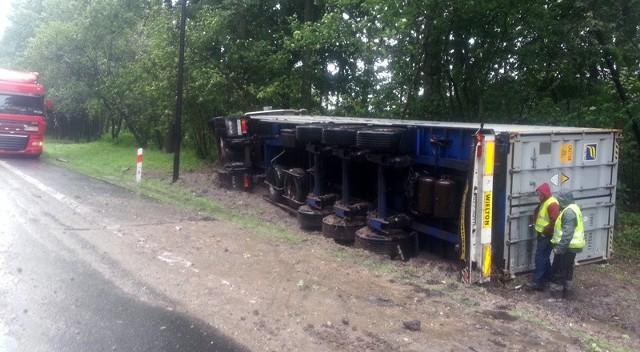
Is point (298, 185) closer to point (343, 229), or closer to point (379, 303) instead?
point (343, 229)

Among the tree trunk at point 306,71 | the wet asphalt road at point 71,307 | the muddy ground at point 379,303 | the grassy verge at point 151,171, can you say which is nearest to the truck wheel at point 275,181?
the grassy verge at point 151,171

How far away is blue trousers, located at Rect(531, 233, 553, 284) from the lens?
7.90 meters

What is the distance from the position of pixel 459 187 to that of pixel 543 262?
57.9 inches

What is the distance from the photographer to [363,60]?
1997cm

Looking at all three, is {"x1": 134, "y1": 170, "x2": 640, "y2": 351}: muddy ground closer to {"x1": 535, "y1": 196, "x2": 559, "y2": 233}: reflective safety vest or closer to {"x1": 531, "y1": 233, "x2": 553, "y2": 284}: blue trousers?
{"x1": 531, "y1": 233, "x2": 553, "y2": 284}: blue trousers

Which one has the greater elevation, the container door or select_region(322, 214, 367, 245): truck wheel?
the container door

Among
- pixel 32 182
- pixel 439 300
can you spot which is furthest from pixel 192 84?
pixel 439 300

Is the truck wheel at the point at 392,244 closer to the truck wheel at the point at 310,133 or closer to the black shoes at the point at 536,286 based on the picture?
the black shoes at the point at 536,286

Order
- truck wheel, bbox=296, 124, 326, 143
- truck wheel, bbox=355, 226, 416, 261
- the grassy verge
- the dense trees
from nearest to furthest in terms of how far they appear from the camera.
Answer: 1. truck wheel, bbox=355, 226, 416, 261
2. truck wheel, bbox=296, 124, 326, 143
3. the grassy verge
4. the dense trees

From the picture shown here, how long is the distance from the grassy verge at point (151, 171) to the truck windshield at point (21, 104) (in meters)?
1.95

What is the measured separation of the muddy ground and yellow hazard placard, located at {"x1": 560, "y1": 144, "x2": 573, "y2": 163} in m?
1.73

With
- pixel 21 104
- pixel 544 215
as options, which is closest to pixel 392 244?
pixel 544 215

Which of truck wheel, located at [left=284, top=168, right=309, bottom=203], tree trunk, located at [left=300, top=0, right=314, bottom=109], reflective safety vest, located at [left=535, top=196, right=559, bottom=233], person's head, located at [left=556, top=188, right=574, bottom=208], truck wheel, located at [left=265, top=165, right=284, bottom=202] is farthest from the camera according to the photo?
tree trunk, located at [left=300, top=0, right=314, bottom=109]

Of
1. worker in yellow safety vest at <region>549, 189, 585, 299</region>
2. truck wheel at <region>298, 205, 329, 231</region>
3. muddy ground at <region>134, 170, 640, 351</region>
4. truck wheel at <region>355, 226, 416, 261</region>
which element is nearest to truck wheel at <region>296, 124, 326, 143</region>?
truck wheel at <region>298, 205, 329, 231</region>
